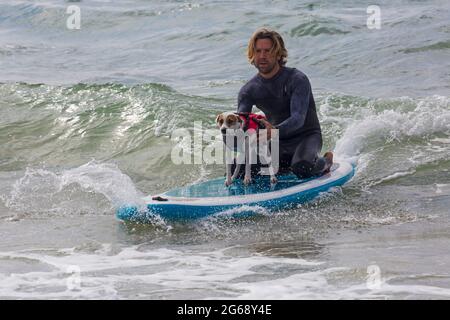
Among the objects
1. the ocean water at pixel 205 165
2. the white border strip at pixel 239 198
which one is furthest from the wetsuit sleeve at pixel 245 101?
the ocean water at pixel 205 165

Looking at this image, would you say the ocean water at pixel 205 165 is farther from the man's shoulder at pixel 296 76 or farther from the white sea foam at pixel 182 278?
the man's shoulder at pixel 296 76

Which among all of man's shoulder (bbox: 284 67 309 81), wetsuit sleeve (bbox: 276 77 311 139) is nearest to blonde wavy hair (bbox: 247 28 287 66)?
man's shoulder (bbox: 284 67 309 81)

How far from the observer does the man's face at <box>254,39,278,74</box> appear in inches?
312

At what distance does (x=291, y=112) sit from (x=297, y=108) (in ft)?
0.23

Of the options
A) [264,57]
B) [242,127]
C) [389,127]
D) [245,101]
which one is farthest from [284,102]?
[389,127]

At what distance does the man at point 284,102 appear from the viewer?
26.1ft

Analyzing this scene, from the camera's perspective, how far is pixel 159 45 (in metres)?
20.1

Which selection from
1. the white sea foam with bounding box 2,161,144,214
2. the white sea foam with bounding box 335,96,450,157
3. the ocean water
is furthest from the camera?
the white sea foam with bounding box 335,96,450,157

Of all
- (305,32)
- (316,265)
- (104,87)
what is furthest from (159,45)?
(316,265)

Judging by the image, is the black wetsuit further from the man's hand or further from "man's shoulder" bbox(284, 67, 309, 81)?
the man's hand

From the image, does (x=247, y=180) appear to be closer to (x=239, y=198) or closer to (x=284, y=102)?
(x=239, y=198)

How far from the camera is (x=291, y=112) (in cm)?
804

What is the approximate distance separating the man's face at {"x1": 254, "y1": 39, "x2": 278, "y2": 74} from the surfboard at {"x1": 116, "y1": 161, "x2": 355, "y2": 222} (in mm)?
1126

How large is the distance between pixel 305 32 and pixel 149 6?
6826 millimetres
